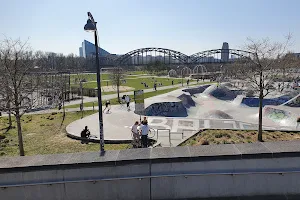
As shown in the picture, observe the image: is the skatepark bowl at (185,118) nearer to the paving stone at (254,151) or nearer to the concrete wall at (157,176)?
the paving stone at (254,151)

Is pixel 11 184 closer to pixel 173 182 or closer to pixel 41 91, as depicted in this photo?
pixel 173 182

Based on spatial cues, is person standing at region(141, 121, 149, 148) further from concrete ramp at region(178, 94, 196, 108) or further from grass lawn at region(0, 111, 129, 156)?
concrete ramp at region(178, 94, 196, 108)

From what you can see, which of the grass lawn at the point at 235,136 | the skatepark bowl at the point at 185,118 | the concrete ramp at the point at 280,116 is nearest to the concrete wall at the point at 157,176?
the grass lawn at the point at 235,136

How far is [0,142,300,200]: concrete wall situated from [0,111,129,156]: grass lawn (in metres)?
10.2

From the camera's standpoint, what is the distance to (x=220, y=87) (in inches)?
1855

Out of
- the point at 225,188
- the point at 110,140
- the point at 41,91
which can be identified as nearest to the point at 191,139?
the point at 110,140

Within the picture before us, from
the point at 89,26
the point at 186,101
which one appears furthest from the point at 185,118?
the point at 89,26

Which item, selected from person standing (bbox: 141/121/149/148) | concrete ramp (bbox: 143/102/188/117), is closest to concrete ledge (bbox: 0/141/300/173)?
person standing (bbox: 141/121/149/148)

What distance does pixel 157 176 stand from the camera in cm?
491

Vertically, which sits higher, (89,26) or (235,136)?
(89,26)

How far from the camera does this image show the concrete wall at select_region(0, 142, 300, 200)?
4852 millimetres

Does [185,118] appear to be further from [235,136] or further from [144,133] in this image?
[144,133]

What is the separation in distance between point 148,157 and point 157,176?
401 mm

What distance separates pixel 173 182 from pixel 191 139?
414 inches
